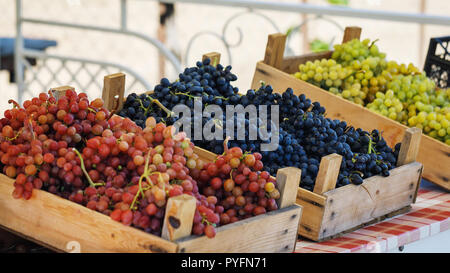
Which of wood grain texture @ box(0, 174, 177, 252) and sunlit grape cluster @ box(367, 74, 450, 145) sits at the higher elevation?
sunlit grape cluster @ box(367, 74, 450, 145)

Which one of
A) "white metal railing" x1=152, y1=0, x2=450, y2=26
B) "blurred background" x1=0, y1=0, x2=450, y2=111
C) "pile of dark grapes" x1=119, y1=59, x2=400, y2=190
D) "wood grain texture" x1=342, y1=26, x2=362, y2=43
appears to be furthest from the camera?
"blurred background" x1=0, y1=0, x2=450, y2=111

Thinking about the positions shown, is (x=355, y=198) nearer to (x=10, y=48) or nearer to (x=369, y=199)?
(x=369, y=199)

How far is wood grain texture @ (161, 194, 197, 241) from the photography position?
1110 millimetres

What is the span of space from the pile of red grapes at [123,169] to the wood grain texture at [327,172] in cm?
19

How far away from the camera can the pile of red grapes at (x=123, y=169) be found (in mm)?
1176

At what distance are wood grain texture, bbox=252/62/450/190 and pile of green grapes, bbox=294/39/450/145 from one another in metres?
0.09

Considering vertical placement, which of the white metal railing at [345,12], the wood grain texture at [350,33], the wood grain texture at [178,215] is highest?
the white metal railing at [345,12]

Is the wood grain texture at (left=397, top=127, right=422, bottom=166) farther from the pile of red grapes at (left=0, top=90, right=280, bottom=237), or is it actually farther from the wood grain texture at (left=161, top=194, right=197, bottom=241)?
the wood grain texture at (left=161, top=194, right=197, bottom=241)

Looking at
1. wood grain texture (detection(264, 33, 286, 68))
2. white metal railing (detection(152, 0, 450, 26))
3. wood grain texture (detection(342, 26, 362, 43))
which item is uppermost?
white metal railing (detection(152, 0, 450, 26))

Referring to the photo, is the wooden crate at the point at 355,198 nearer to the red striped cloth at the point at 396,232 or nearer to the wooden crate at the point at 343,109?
the red striped cloth at the point at 396,232

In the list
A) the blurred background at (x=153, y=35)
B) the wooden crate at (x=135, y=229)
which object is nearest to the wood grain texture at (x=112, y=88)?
the wooden crate at (x=135, y=229)

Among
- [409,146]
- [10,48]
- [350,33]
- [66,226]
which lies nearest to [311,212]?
[409,146]

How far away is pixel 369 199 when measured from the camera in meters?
1.65

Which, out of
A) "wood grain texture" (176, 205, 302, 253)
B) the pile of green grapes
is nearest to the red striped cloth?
"wood grain texture" (176, 205, 302, 253)
